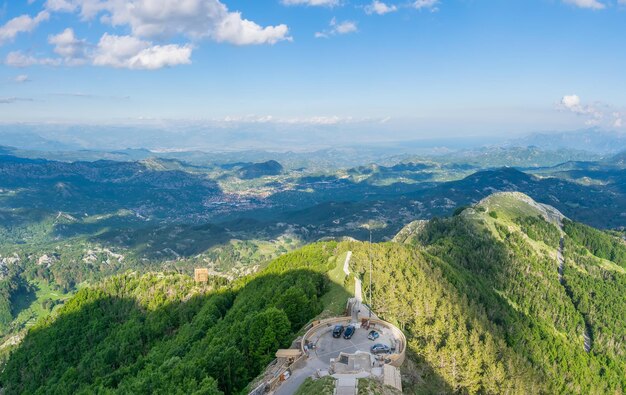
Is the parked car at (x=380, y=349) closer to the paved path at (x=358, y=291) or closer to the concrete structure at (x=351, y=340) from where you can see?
the concrete structure at (x=351, y=340)

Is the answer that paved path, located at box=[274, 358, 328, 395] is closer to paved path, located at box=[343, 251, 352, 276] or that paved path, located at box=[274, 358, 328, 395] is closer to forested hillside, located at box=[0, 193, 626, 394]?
forested hillside, located at box=[0, 193, 626, 394]

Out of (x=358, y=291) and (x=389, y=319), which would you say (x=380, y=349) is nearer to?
(x=389, y=319)

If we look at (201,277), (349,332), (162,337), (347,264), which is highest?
(349,332)

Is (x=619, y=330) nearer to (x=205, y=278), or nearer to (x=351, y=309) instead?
(x=351, y=309)

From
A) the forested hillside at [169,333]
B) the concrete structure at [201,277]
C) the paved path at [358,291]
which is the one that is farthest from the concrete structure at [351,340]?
the concrete structure at [201,277]

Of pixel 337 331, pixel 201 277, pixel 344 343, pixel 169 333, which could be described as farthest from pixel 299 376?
pixel 201 277

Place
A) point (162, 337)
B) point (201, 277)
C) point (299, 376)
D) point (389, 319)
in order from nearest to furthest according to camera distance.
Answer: point (299, 376), point (389, 319), point (162, 337), point (201, 277)

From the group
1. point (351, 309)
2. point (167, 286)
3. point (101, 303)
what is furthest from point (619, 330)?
point (101, 303)
